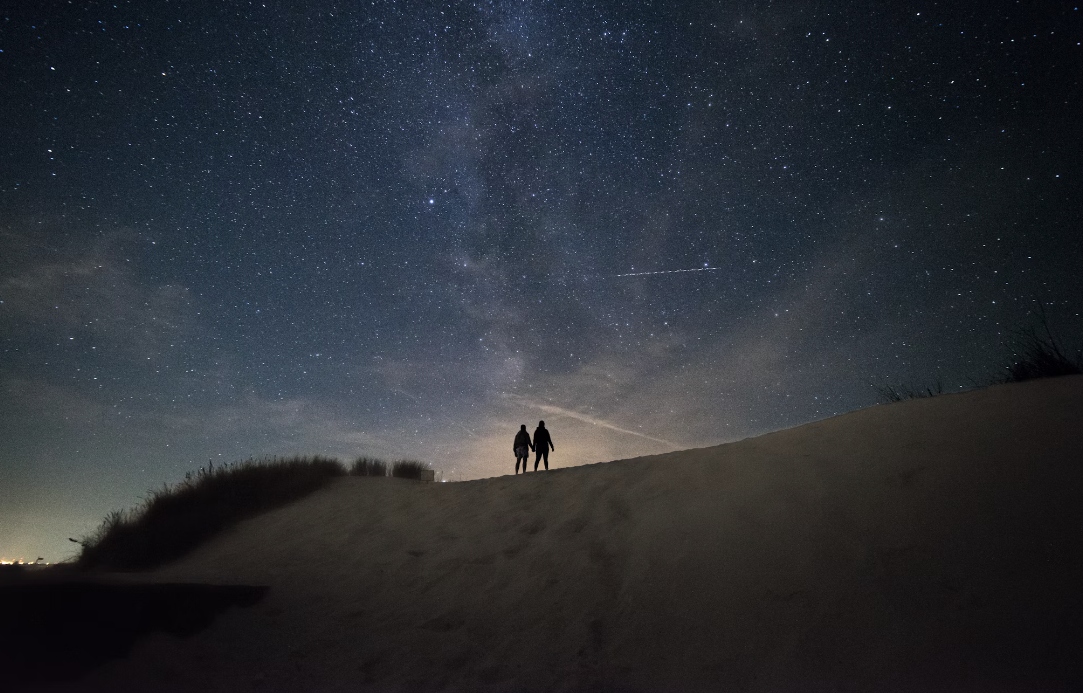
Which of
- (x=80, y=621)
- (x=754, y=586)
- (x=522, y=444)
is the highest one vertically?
(x=522, y=444)

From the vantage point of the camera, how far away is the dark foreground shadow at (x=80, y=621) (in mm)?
4195

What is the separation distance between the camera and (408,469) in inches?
635

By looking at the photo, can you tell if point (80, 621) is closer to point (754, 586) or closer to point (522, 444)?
point (754, 586)

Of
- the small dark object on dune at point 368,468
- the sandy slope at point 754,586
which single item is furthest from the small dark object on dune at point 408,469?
the sandy slope at point 754,586

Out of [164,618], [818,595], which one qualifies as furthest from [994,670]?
[164,618]

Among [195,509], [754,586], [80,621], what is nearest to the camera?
[80,621]

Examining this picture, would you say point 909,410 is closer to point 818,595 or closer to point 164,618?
point 818,595

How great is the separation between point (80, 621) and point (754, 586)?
6.45 m

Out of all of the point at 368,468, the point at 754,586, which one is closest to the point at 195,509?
the point at 368,468

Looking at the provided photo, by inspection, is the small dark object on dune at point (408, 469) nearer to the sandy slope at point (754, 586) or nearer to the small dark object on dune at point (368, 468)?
the small dark object on dune at point (368, 468)

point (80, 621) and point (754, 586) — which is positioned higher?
point (754, 586)

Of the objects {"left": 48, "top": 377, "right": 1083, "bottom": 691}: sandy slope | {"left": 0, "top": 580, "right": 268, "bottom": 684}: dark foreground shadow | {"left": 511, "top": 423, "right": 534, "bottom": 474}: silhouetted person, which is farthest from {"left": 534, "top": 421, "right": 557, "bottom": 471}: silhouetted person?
{"left": 0, "top": 580, "right": 268, "bottom": 684}: dark foreground shadow

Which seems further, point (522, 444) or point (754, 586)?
point (522, 444)

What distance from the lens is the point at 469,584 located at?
22.3ft
